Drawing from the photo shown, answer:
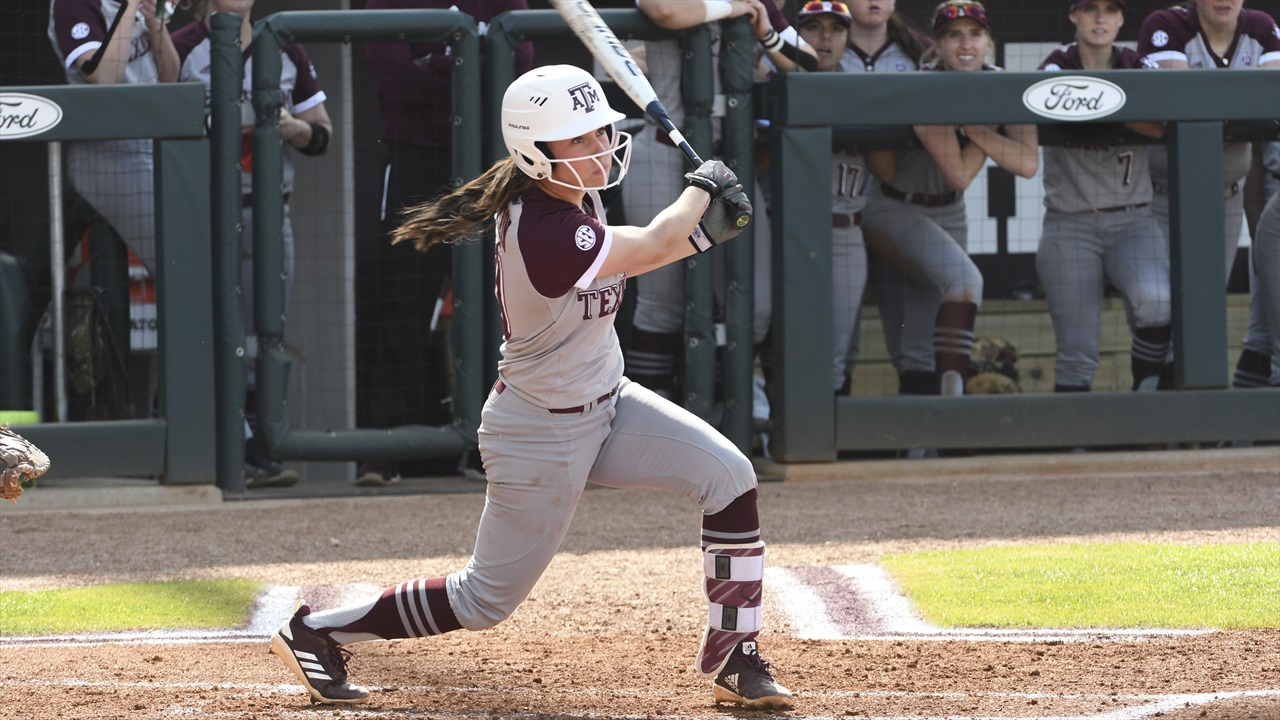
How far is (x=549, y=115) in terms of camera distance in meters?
3.44

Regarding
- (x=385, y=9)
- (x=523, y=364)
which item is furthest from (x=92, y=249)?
(x=523, y=364)

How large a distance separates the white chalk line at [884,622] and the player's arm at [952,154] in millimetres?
2588

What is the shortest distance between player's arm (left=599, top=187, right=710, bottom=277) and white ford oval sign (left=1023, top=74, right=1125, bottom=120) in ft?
13.5

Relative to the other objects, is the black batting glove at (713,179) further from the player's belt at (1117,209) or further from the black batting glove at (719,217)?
the player's belt at (1117,209)

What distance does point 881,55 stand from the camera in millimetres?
7512

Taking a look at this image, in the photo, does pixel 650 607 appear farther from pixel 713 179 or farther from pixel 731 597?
pixel 713 179

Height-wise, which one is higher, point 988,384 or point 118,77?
point 118,77

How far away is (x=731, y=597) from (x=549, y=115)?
1.19 metres

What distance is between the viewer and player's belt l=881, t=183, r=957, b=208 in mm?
7449

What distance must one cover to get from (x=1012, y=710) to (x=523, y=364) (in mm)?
1378

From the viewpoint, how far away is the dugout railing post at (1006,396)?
717cm

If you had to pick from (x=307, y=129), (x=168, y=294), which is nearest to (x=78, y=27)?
(x=307, y=129)

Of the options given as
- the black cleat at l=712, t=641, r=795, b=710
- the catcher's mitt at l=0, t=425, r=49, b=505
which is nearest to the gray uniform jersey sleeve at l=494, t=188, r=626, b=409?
the black cleat at l=712, t=641, r=795, b=710

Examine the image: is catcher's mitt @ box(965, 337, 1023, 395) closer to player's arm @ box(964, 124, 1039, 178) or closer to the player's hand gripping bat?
player's arm @ box(964, 124, 1039, 178)
